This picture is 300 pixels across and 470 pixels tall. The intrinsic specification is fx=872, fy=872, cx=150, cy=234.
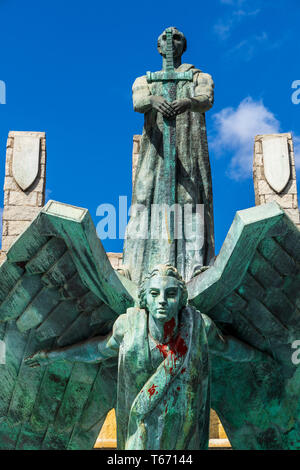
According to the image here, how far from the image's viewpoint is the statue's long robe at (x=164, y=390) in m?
6.27

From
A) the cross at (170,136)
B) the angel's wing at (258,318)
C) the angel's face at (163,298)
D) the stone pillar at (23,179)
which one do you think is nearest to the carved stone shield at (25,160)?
the stone pillar at (23,179)

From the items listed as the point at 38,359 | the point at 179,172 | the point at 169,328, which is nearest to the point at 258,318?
the point at 169,328

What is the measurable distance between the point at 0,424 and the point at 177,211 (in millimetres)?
2394

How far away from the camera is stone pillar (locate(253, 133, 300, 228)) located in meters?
11.3

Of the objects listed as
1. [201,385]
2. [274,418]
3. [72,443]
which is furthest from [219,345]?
[72,443]

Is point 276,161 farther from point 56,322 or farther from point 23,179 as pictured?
Answer: point 56,322

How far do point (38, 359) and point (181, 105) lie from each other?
2466mm

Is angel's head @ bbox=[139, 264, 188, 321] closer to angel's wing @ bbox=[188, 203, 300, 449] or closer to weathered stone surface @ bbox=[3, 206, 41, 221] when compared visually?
angel's wing @ bbox=[188, 203, 300, 449]

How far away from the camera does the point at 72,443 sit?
7.55 meters

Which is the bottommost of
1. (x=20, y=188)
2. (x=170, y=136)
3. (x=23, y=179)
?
(x=170, y=136)

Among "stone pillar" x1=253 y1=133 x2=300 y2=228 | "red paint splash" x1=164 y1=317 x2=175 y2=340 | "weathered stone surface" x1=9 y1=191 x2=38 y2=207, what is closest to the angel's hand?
"red paint splash" x1=164 y1=317 x2=175 y2=340

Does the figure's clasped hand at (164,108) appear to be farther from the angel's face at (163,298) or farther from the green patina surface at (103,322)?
the angel's face at (163,298)

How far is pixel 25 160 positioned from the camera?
11.5m

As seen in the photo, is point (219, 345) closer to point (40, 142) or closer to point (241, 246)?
point (241, 246)
